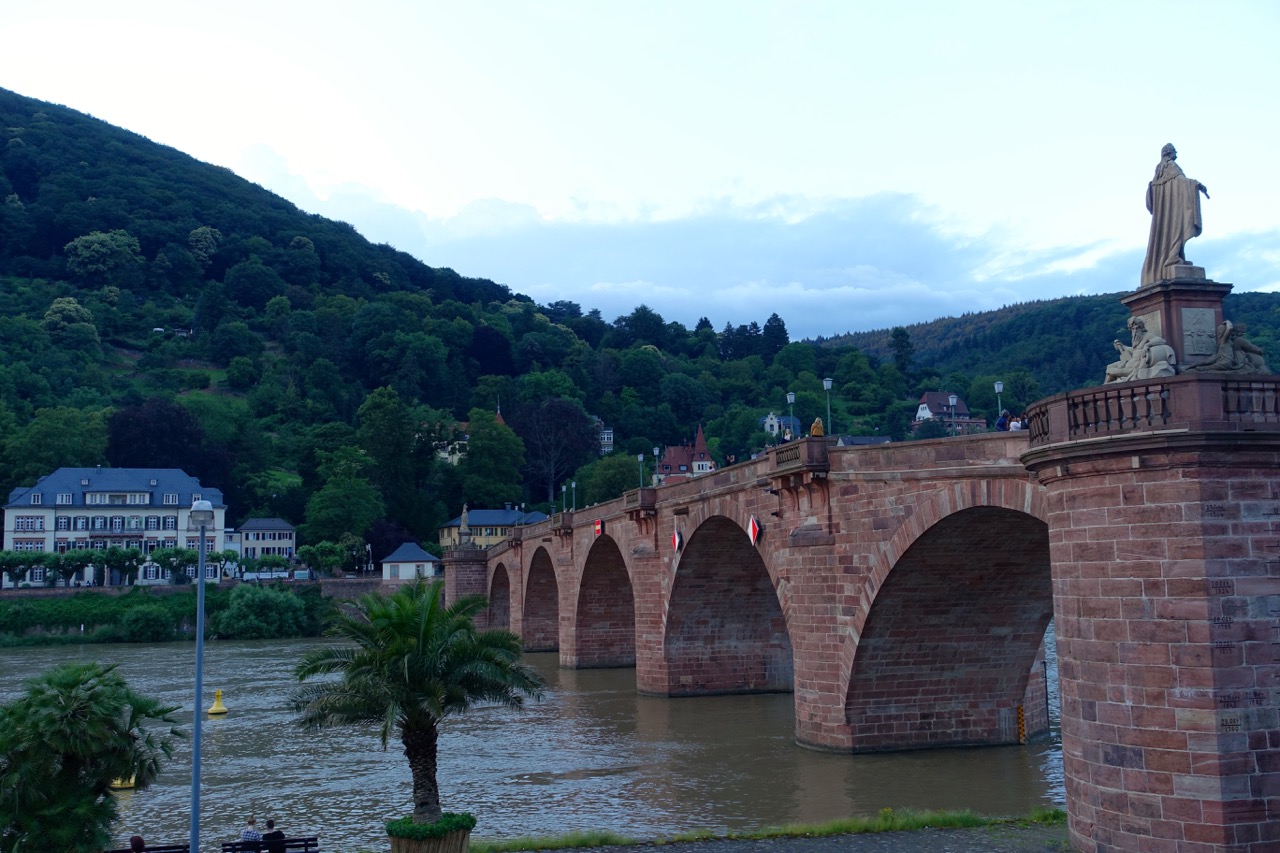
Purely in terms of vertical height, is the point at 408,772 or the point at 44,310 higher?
the point at 44,310

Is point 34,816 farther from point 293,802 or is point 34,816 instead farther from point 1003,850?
point 1003,850

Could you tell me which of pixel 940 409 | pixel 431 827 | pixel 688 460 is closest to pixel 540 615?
pixel 431 827

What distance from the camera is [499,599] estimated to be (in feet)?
262

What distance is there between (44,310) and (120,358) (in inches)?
533

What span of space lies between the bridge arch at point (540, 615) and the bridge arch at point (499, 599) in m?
9.40

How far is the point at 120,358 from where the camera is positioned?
151 metres

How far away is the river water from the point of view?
21.7 meters

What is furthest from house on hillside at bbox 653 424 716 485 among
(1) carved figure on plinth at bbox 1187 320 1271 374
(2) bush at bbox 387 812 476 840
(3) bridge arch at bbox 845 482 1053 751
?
(1) carved figure on plinth at bbox 1187 320 1271 374

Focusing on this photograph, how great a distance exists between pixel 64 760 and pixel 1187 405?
14320mm

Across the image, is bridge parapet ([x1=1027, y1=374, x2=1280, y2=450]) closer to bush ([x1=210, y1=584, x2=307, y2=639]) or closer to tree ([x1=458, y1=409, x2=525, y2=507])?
bush ([x1=210, y1=584, x2=307, y2=639])

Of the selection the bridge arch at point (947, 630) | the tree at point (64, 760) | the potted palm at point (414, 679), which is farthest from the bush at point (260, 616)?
the tree at point (64, 760)

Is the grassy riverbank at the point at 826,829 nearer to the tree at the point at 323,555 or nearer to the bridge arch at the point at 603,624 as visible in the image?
the bridge arch at the point at 603,624

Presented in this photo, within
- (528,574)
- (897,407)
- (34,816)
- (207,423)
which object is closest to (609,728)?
(34,816)

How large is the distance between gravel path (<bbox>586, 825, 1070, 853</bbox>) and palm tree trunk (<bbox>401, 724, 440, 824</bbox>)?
2.87 meters
